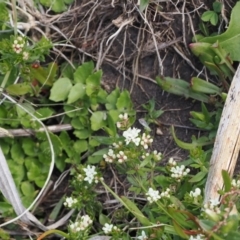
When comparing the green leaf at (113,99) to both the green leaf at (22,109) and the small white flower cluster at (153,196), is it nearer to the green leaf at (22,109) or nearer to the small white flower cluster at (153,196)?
the green leaf at (22,109)

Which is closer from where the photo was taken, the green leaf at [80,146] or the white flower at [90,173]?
the white flower at [90,173]

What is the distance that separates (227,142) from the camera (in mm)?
2453

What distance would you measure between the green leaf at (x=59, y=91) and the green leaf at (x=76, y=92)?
0.03 m

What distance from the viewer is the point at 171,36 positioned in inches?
106

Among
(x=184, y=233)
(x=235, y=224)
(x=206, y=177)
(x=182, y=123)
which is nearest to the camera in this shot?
(x=235, y=224)

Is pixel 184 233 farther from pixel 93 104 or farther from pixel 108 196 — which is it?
pixel 93 104

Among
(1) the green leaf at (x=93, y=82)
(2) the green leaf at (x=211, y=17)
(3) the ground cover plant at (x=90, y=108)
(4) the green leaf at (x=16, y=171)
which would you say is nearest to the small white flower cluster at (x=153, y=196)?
(3) the ground cover plant at (x=90, y=108)

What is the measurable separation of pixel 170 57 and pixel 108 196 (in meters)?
0.71

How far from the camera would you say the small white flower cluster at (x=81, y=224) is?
239cm

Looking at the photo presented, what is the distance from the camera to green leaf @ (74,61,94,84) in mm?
2705

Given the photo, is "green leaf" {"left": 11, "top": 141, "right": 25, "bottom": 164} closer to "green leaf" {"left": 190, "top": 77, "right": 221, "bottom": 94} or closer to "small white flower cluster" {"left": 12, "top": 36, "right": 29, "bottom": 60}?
"small white flower cluster" {"left": 12, "top": 36, "right": 29, "bottom": 60}

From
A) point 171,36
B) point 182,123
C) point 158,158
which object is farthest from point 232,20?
point 158,158

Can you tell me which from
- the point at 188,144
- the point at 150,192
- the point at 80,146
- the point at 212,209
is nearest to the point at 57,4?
the point at 80,146

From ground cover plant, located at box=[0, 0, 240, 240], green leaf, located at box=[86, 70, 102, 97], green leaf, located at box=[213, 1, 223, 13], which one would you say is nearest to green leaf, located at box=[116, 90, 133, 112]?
ground cover plant, located at box=[0, 0, 240, 240]
